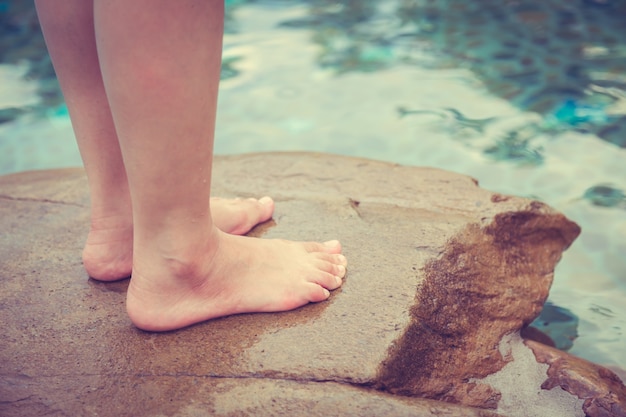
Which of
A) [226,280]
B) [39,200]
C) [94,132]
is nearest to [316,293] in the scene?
Result: [226,280]

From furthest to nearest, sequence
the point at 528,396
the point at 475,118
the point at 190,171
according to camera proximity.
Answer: the point at 475,118 < the point at 528,396 < the point at 190,171

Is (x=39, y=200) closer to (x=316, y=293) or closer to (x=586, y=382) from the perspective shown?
(x=316, y=293)

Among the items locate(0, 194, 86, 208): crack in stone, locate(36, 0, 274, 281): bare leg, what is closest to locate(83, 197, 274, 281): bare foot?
locate(36, 0, 274, 281): bare leg

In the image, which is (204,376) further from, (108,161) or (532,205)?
(532,205)

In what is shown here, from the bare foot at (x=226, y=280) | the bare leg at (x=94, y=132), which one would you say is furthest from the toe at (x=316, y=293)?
the bare leg at (x=94, y=132)

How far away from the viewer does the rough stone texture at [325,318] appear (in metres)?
1.50

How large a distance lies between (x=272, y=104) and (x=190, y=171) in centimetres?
263

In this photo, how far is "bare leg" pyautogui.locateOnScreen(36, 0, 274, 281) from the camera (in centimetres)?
157

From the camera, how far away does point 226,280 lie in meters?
1.71

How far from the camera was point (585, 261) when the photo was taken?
282 cm

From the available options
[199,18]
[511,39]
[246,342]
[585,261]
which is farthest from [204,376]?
[511,39]

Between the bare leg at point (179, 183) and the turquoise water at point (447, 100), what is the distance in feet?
4.00

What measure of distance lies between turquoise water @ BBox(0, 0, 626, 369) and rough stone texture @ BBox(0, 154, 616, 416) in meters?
0.59

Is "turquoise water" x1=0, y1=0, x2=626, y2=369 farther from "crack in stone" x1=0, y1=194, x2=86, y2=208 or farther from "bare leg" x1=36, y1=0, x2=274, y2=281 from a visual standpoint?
"bare leg" x1=36, y1=0, x2=274, y2=281
